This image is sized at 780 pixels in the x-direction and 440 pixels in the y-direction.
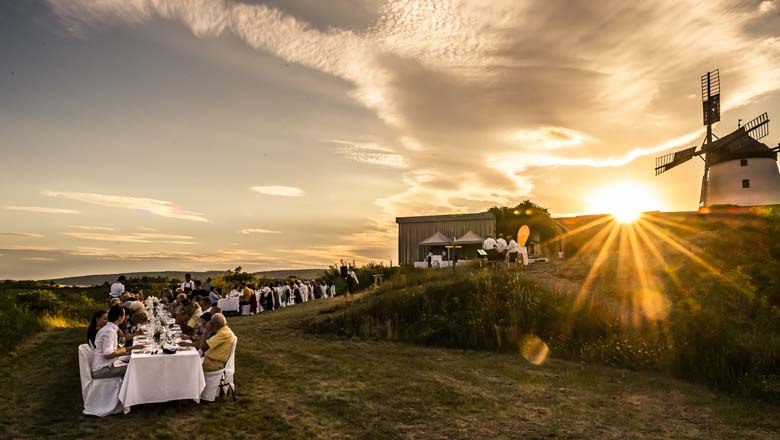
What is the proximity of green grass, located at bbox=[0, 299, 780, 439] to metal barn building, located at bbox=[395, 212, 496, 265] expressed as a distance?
2744 cm

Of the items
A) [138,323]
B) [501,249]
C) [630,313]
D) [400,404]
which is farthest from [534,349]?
[501,249]

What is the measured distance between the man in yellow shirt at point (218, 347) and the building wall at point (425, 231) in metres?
32.9

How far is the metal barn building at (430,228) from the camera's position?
41.7m

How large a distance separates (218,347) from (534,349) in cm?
945

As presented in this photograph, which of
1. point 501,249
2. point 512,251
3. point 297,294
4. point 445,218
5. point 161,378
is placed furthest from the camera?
point 445,218

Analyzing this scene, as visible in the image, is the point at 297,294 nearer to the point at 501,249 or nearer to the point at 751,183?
the point at 501,249

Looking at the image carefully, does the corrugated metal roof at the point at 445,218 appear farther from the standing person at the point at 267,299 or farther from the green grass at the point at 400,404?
the green grass at the point at 400,404

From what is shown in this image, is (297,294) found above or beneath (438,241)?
beneath

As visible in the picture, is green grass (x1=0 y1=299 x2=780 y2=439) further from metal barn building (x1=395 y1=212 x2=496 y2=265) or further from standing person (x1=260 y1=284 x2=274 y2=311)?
metal barn building (x1=395 y1=212 x2=496 y2=265)

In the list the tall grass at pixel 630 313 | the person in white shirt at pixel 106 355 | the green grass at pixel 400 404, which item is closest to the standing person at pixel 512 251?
the tall grass at pixel 630 313

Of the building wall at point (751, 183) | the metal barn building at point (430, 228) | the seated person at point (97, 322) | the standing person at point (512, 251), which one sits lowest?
the seated person at point (97, 322)

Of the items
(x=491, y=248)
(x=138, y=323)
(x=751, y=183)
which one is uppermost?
(x=751, y=183)

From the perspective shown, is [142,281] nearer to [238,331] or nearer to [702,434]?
[238,331]

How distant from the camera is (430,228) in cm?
4306
